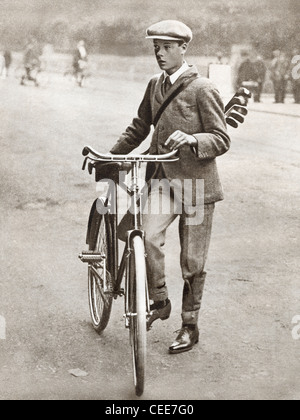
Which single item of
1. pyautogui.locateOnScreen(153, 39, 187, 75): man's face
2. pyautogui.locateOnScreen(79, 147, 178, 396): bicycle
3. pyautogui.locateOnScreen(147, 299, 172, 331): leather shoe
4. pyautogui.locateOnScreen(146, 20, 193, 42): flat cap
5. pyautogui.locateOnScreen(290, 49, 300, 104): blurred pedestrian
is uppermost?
pyautogui.locateOnScreen(146, 20, 193, 42): flat cap

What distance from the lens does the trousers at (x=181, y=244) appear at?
4.17 m

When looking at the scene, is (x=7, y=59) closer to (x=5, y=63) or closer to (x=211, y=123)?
(x=5, y=63)

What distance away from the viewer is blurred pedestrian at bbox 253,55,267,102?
15.9ft

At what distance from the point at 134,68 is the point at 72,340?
5.24ft

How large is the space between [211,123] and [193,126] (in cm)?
11

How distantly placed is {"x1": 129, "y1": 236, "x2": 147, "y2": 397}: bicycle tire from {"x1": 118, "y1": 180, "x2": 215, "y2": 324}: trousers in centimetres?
25

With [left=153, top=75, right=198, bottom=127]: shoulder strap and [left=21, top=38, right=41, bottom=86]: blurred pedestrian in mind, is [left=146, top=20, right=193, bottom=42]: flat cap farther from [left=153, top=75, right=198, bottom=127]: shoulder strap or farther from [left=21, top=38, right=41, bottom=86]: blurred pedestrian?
[left=21, top=38, right=41, bottom=86]: blurred pedestrian

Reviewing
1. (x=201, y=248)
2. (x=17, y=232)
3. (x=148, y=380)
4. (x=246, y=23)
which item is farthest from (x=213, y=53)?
(x=148, y=380)

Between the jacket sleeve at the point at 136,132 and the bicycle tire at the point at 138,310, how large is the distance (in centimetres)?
72

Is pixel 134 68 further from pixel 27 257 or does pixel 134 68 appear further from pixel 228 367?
pixel 228 367
